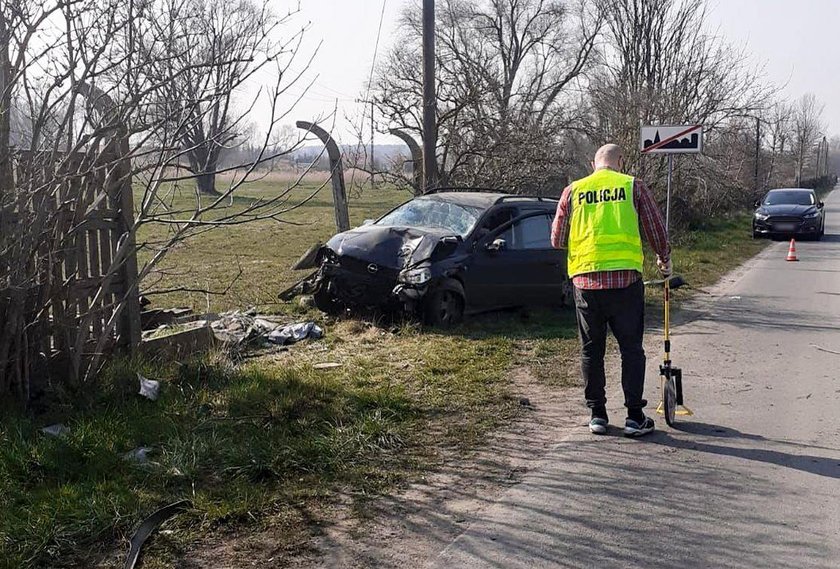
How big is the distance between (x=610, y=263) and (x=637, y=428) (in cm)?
115

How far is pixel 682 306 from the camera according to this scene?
12906 mm

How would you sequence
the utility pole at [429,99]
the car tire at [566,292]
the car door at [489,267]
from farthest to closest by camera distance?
1. the utility pole at [429,99]
2. the car tire at [566,292]
3. the car door at [489,267]

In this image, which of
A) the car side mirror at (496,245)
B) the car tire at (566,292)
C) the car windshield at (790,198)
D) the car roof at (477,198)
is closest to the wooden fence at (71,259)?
the car side mirror at (496,245)

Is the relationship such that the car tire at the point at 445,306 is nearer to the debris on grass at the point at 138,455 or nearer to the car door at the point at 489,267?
the car door at the point at 489,267

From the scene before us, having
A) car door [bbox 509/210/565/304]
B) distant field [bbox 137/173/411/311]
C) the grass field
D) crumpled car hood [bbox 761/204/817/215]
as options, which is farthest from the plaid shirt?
crumpled car hood [bbox 761/204/817/215]

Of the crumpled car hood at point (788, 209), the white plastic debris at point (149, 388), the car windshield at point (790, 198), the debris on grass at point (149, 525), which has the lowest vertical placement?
the debris on grass at point (149, 525)

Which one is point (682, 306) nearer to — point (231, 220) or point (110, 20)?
point (231, 220)

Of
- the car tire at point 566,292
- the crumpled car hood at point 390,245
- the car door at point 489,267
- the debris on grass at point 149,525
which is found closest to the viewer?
the debris on grass at point 149,525

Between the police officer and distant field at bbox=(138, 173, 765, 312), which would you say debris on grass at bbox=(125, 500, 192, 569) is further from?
the police officer

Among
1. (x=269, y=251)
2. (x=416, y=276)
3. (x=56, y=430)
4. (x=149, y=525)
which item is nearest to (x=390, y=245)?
(x=416, y=276)

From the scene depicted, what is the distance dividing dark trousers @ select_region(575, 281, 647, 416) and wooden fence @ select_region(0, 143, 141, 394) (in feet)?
11.0

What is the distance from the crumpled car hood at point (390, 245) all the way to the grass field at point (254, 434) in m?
0.79

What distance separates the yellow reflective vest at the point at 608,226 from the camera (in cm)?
584

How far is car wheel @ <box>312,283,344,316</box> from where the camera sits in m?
10.4
